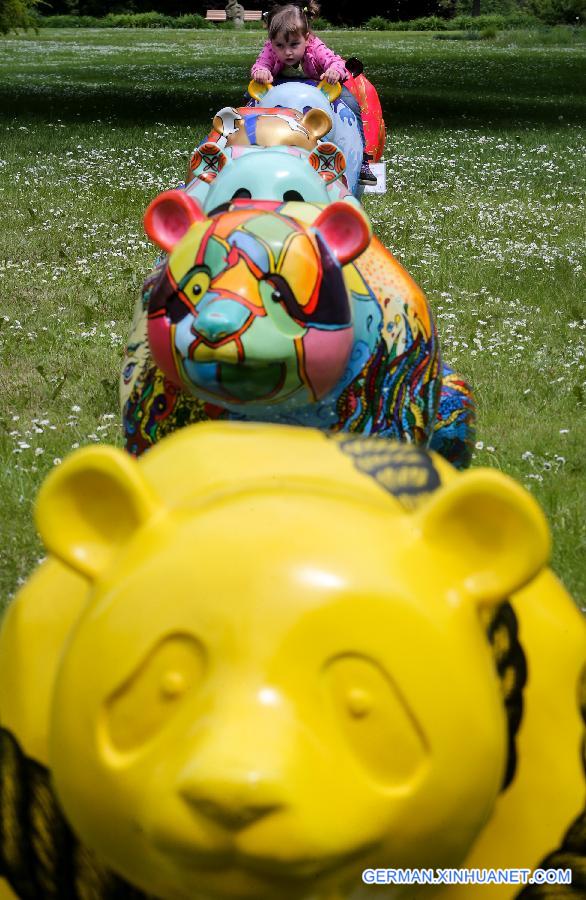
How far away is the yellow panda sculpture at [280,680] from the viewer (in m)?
1.92

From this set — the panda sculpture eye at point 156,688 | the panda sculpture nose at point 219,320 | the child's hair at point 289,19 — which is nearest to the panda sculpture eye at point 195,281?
the panda sculpture nose at point 219,320

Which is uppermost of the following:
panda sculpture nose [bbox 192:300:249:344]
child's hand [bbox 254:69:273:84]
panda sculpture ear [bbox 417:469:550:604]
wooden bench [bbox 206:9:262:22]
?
panda sculpture ear [bbox 417:469:550:604]

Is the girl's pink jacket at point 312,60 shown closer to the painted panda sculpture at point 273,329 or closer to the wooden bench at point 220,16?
the painted panda sculpture at point 273,329

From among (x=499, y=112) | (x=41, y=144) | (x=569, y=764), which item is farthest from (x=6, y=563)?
(x=499, y=112)

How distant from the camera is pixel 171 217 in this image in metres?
4.37

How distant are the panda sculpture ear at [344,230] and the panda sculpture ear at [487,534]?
2.10m

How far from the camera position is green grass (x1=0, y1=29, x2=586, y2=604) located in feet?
20.5

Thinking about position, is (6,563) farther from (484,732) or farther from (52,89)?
(52,89)

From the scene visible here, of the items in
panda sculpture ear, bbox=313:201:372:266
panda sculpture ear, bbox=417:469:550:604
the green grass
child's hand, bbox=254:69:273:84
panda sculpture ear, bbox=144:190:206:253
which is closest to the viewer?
panda sculpture ear, bbox=417:469:550:604

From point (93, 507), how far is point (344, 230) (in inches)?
85.7

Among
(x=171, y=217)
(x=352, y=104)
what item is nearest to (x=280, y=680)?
(x=171, y=217)

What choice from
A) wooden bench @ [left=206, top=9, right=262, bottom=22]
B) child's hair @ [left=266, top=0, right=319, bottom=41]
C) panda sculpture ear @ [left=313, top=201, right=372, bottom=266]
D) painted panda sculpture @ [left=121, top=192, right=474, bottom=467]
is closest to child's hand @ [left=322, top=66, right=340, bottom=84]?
child's hair @ [left=266, top=0, right=319, bottom=41]

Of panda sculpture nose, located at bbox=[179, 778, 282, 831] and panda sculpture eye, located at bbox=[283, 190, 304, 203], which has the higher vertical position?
panda sculpture eye, located at bbox=[283, 190, 304, 203]

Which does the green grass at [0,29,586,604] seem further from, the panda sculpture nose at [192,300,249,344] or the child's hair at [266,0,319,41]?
the child's hair at [266,0,319,41]
